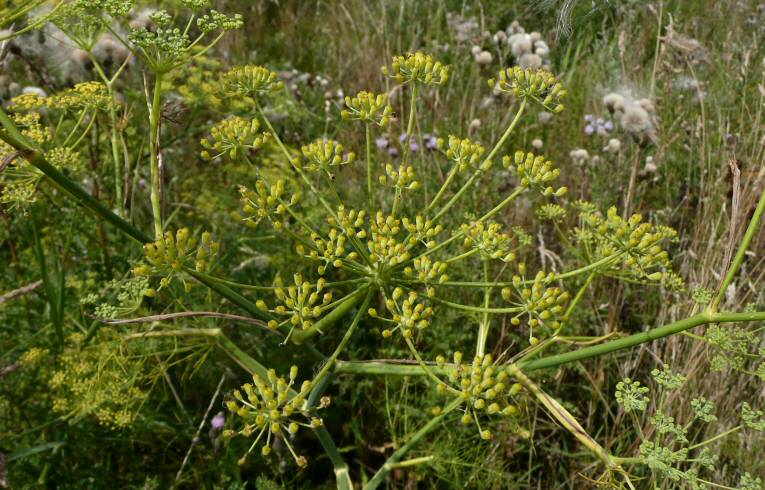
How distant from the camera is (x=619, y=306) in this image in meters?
3.38

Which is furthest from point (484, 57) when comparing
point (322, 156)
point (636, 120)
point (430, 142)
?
point (322, 156)

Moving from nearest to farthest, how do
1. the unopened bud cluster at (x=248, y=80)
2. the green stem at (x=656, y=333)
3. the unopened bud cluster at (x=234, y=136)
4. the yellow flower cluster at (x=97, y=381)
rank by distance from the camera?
the green stem at (x=656, y=333) < the unopened bud cluster at (x=234, y=136) < the unopened bud cluster at (x=248, y=80) < the yellow flower cluster at (x=97, y=381)

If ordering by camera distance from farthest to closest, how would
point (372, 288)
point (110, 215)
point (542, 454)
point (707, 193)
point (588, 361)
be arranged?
point (707, 193), point (588, 361), point (542, 454), point (372, 288), point (110, 215)

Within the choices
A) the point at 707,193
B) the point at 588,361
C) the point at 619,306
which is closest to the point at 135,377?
the point at 588,361

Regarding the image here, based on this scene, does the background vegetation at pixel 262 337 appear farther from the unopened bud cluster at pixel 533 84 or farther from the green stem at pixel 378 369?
the green stem at pixel 378 369

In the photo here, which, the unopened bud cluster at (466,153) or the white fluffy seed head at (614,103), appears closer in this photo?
the unopened bud cluster at (466,153)

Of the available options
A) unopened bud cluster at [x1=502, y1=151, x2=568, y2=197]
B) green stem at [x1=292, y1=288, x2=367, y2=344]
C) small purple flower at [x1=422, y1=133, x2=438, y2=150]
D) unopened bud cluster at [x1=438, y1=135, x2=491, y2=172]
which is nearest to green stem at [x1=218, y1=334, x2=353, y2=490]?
green stem at [x1=292, y1=288, x2=367, y2=344]

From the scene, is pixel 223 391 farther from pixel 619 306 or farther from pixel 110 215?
pixel 619 306

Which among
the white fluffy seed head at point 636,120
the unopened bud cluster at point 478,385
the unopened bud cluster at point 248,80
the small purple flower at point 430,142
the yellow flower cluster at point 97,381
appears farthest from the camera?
the small purple flower at point 430,142

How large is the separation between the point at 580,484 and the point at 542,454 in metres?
0.24

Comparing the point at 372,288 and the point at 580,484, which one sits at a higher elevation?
the point at 372,288

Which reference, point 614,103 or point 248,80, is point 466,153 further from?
point 614,103

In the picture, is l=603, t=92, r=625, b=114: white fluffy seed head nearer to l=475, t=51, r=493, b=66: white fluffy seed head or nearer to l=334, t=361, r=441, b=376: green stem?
l=475, t=51, r=493, b=66: white fluffy seed head

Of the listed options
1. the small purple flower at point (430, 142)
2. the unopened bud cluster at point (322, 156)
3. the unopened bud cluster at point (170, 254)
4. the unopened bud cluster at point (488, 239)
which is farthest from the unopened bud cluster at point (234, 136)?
the small purple flower at point (430, 142)
